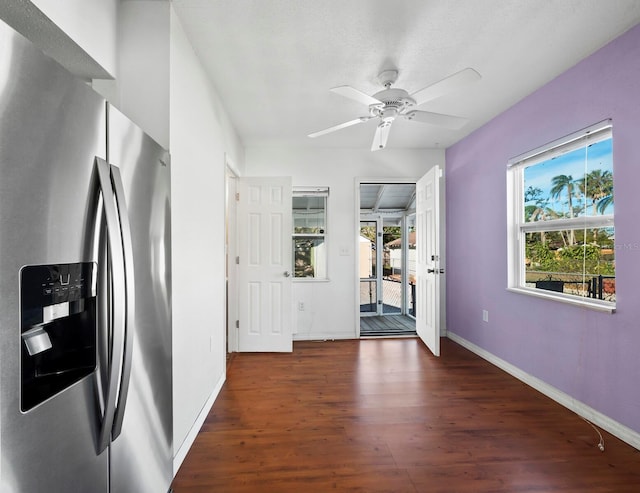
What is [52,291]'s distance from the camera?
2.43 feet

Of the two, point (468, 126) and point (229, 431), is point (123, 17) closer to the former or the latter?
point (229, 431)

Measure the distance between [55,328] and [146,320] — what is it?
0.45 meters

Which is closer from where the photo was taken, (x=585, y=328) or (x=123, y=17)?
(x=123, y=17)

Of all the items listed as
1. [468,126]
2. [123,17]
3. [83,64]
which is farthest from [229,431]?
[468,126]

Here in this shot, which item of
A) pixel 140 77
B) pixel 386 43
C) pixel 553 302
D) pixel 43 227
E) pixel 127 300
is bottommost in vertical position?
pixel 553 302

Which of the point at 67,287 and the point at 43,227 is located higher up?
the point at 43,227

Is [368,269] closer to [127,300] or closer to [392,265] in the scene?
[392,265]

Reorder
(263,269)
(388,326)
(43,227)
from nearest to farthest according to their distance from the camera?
(43,227) < (263,269) < (388,326)

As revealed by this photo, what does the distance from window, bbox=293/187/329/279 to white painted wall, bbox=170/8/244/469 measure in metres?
1.68

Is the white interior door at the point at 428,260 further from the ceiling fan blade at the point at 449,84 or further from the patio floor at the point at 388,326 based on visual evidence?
the ceiling fan blade at the point at 449,84

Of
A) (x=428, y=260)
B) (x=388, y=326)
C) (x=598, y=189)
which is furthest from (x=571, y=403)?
(x=388, y=326)

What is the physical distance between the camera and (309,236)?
447 centimetres

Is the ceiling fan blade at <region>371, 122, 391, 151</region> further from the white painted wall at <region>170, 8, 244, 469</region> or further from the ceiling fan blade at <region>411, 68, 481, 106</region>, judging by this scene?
the white painted wall at <region>170, 8, 244, 469</region>

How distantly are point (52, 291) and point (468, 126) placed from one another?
384 cm
